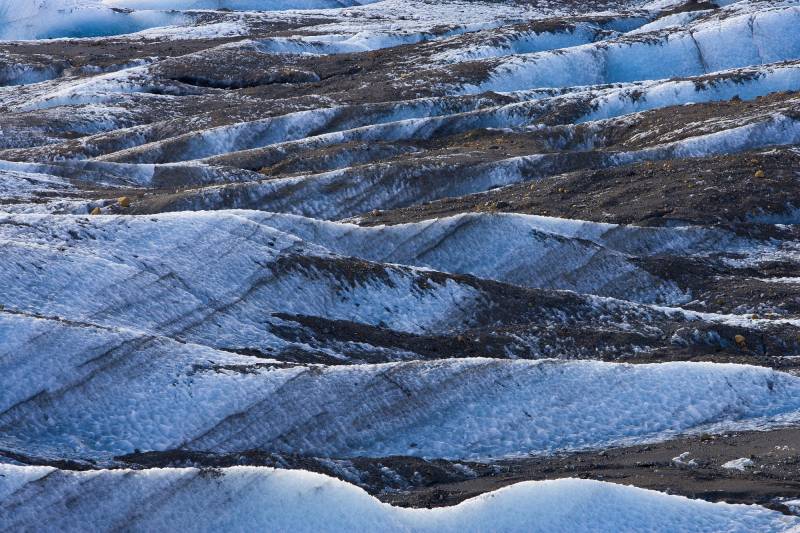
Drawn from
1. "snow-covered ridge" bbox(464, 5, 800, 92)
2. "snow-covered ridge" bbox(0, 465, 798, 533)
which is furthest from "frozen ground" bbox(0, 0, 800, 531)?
"snow-covered ridge" bbox(464, 5, 800, 92)

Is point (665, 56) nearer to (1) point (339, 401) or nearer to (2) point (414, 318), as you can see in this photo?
(2) point (414, 318)

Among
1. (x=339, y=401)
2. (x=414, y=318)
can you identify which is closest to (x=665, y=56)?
(x=414, y=318)

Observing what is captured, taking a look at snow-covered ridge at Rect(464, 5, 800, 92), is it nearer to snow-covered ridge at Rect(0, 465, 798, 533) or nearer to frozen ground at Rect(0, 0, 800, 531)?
frozen ground at Rect(0, 0, 800, 531)

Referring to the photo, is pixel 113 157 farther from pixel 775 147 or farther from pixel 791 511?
pixel 791 511

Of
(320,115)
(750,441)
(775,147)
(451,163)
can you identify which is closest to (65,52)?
(320,115)

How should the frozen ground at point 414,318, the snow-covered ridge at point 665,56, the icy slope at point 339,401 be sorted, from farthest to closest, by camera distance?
the snow-covered ridge at point 665,56 < the icy slope at point 339,401 < the frozen ground at point 414,318

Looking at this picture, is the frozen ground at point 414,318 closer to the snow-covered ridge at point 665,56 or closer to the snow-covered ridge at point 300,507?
the snow-covered ridge at point 300,507

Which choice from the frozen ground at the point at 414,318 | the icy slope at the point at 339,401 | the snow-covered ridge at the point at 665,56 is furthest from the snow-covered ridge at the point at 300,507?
the snow-covered ridge at the point at 665,56
